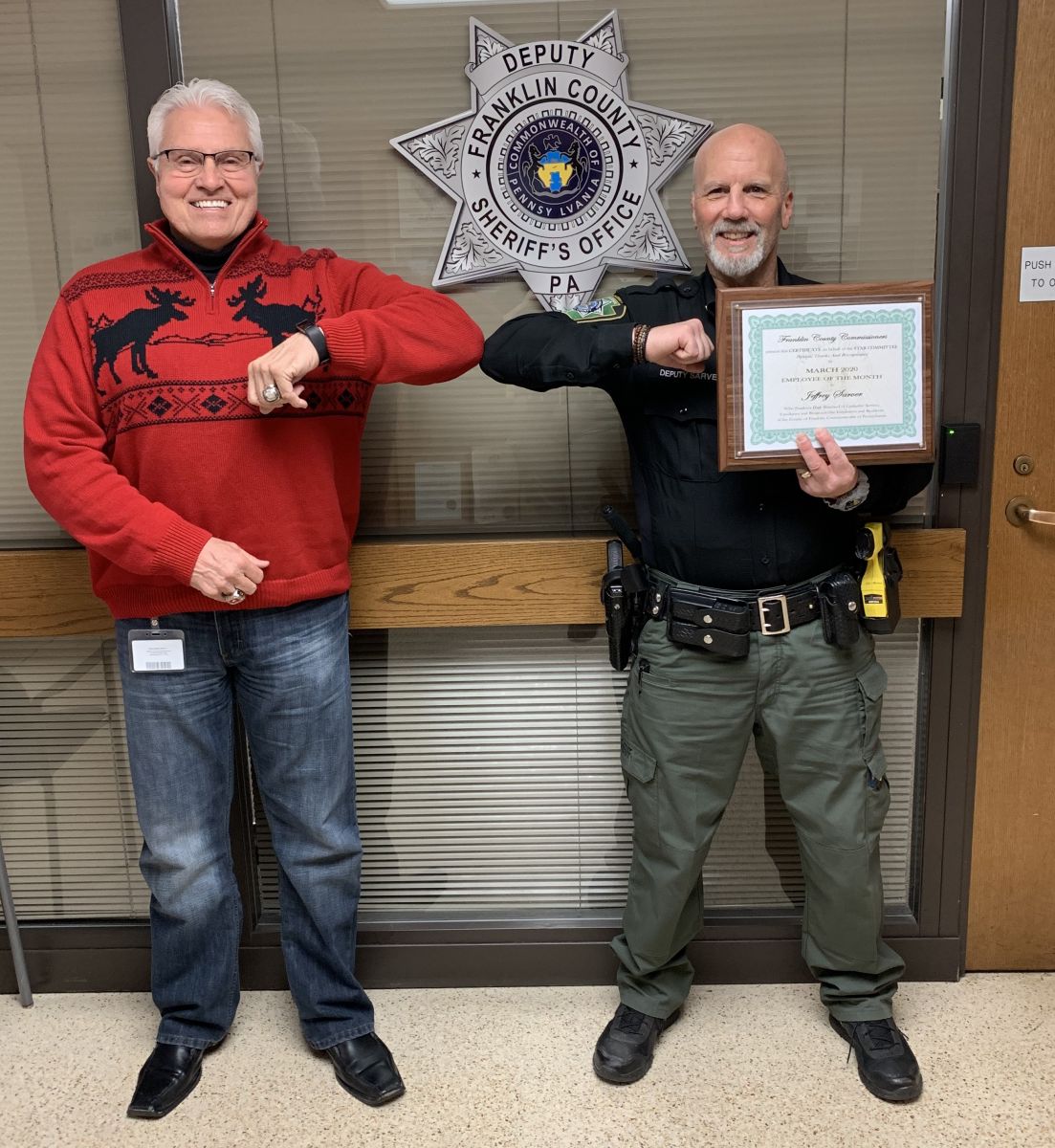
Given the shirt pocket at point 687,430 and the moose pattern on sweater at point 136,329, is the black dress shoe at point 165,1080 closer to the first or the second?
the moose pattern on sweater at point 136,329

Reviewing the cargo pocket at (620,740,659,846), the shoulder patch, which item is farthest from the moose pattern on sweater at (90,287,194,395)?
the cargo pocket at (620,740,659,846)

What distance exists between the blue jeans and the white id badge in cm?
1

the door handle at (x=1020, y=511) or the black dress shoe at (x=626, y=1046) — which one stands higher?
the door handle at (x=1020, y=511)

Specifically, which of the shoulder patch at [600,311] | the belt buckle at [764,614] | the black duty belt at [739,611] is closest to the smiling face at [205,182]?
the shoulder patch at [600,311]

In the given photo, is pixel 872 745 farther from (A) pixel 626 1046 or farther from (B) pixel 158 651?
(B) pixel 158 651

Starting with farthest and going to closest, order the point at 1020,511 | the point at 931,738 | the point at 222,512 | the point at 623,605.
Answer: the point at 931,738 < the point at 1020,511 < the point at 623,605 < the point at 222,512

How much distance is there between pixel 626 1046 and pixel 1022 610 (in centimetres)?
116

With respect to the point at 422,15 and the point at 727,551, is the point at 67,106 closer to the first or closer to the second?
the point at 422,15

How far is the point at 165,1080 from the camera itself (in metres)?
1.86

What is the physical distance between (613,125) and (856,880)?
57.9 inches

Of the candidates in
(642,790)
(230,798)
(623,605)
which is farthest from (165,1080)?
(623,605)

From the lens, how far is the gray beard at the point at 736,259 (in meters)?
1.68

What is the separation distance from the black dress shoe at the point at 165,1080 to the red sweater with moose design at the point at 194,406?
86cm

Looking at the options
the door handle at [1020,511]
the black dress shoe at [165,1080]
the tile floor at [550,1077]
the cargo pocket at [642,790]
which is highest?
the door handle at [1020,511]
